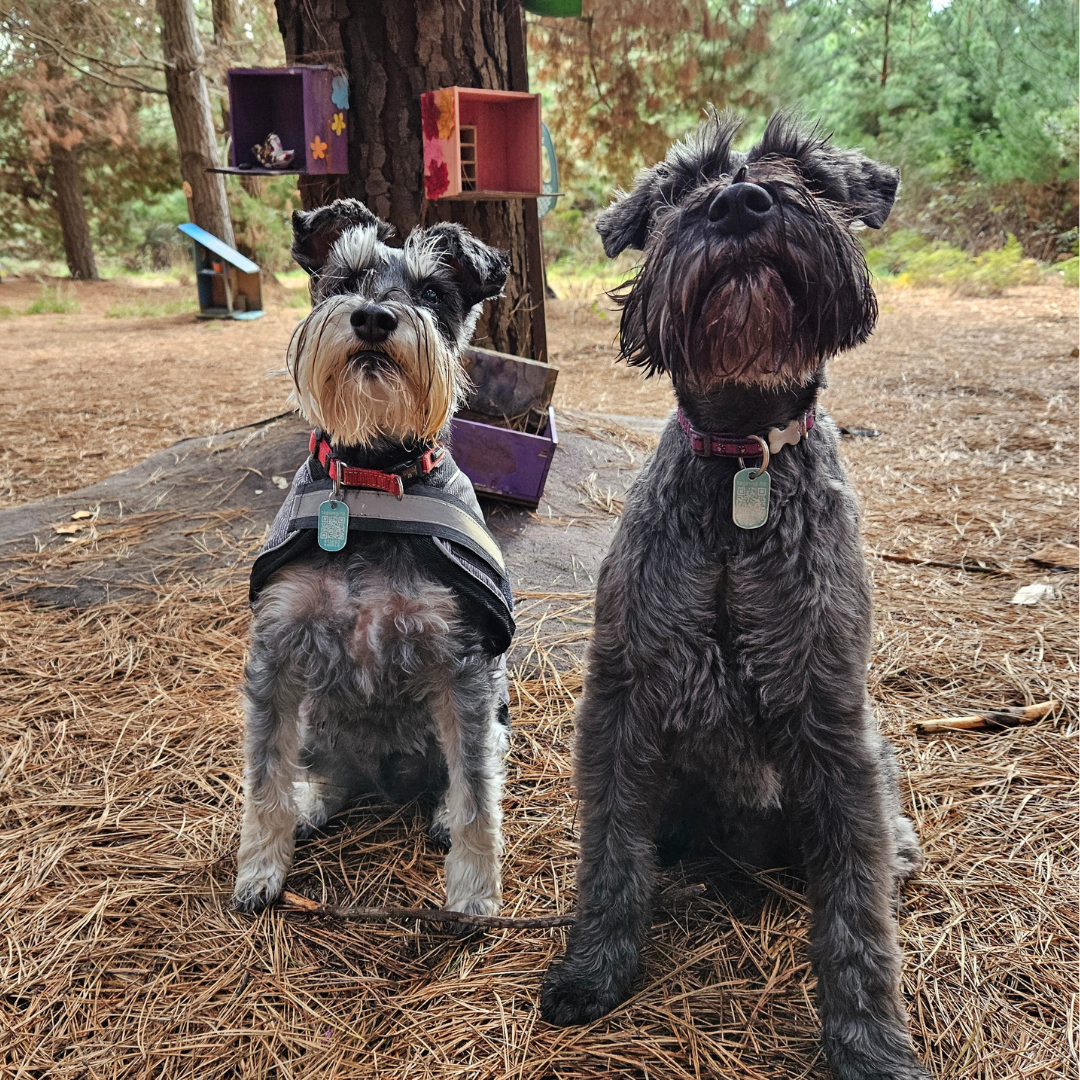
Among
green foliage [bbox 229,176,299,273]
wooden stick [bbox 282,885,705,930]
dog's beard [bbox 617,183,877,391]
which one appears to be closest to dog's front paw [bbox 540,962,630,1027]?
wooden stick [bbox 282,885,705,930]

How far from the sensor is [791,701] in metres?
2.06

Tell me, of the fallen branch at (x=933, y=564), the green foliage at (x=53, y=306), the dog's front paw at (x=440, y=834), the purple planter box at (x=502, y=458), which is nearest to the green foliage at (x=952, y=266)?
the fallen branch at (x=933, y=564)

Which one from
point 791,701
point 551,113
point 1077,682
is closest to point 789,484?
point 791,701

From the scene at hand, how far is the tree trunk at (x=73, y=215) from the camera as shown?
20.3 meters

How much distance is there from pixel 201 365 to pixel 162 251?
18427 mm

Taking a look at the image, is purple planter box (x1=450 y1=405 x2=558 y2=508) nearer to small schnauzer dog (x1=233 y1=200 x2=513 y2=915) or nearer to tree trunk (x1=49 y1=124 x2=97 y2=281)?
small schnauzer dog (x1=233 y1=200 x2=513 y2=915)

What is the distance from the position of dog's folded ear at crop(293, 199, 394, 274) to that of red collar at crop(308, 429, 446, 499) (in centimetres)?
56

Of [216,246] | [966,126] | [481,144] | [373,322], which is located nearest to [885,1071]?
[373,322]

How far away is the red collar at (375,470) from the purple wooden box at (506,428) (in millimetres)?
1672

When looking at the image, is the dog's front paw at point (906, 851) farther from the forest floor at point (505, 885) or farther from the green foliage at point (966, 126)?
the green foliage at point (966, 126)

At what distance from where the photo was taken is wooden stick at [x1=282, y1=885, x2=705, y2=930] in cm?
241

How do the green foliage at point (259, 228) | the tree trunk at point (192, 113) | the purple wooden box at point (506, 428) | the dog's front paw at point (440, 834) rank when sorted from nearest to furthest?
the dog's front paw at point (440, 834), the purple wooden box at point (506, 428), the tree trunk at point (192, 113), the green foliage at point (259, 228)

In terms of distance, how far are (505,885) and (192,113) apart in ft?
48.3

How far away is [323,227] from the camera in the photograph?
2.63 m
